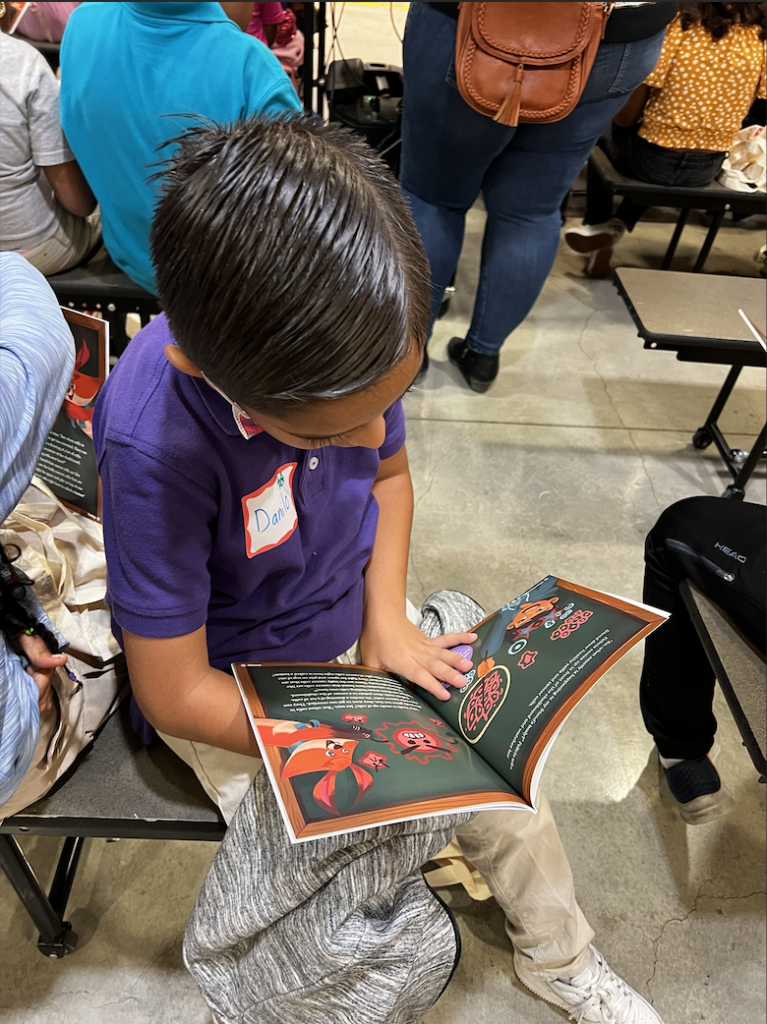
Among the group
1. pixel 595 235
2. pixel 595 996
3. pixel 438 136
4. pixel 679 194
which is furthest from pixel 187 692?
pixel 595 235

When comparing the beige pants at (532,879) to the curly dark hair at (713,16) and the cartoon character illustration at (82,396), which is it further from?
the curly dark hair at (713,16)

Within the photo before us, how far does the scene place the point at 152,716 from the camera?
28.8 inches

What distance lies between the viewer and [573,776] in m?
1.31

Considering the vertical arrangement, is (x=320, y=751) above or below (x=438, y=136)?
below

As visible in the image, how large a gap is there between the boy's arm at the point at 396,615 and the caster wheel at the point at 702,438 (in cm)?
131

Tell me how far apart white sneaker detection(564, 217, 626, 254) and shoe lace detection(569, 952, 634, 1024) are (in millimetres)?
2362

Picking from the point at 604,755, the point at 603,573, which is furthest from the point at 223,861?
the point at 603,573

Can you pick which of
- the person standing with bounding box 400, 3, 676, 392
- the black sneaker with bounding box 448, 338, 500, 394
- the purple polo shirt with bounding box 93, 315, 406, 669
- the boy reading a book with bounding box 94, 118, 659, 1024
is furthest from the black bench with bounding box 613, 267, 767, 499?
the purple polo shirt with bounding box 93, 315, 406, 669

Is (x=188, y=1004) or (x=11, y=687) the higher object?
(x=11, y=687)

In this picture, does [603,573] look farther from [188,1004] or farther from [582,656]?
[188,1004]

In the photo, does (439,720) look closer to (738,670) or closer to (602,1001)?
(738,670)

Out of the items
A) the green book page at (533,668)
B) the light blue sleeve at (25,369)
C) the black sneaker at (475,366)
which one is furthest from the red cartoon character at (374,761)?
the black sneaker at (475,366)

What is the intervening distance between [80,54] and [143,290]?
0.44 metres

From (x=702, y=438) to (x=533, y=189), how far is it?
819 mm
